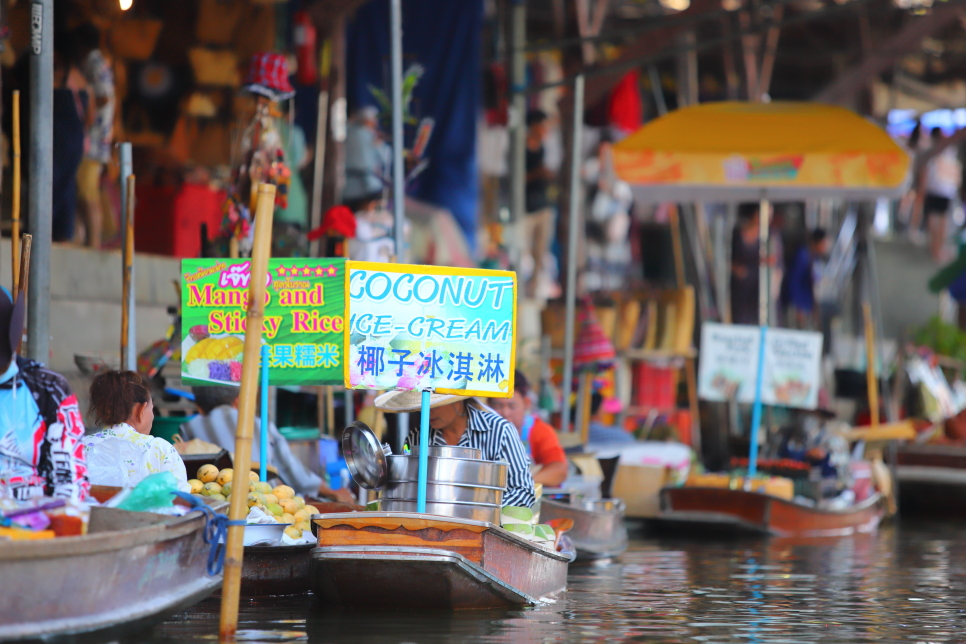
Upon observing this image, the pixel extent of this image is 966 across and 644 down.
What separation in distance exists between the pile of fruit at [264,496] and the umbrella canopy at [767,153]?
6.37 m

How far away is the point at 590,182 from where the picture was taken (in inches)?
742

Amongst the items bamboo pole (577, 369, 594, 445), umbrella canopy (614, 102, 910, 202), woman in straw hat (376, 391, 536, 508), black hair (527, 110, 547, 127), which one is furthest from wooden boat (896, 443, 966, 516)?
woman in straw hat (376, 391, 536, 508)

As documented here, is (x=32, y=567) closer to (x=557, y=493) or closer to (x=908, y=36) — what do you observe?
(x=557, y=493)

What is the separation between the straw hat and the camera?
7182mm

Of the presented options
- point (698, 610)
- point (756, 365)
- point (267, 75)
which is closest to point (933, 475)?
point (756, 365)

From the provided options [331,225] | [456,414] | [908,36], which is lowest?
[456,414]

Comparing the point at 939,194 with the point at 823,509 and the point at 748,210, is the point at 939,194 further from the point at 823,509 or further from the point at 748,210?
the point at 823,509

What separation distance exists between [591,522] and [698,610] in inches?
88.7

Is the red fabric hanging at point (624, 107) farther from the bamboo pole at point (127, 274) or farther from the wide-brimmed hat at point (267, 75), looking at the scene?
the bamboo pole at point (127, 274)

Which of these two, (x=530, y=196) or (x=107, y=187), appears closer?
(x=107, y=187)

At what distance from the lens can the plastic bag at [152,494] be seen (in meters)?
5.79

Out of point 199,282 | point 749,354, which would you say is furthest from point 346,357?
point 749,354

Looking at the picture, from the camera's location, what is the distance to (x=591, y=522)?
9578 mm

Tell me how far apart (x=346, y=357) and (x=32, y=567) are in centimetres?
226
